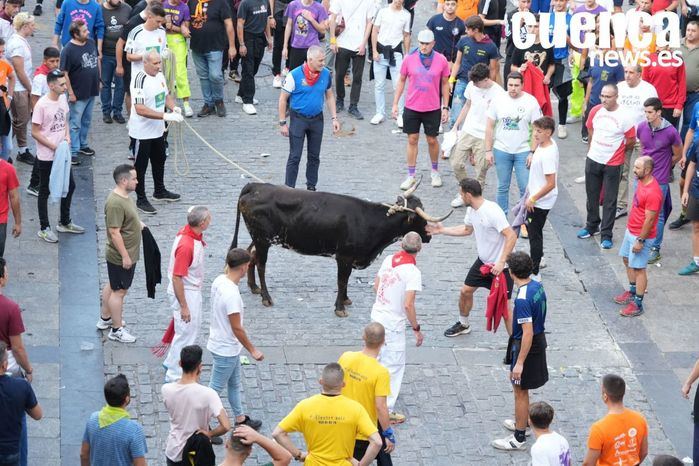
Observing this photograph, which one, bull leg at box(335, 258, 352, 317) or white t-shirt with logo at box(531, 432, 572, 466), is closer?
white t-shirt with logo at box(531, 432, 572, 466)

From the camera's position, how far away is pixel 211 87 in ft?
56.5

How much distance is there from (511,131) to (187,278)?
5.10 meters

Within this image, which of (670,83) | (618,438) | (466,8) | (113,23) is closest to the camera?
(618,438)

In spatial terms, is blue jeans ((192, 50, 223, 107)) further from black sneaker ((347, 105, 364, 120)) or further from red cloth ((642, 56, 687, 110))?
red cloth ((642, 56, 687, 110))

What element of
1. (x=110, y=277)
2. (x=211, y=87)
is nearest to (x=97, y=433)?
(x=110, y=277)

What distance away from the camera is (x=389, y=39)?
672 inches

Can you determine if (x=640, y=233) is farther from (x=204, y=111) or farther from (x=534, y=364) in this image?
(x=204, y=111)

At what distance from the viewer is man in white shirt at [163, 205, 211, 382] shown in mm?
10305

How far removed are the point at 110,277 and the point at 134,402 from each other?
4.72ft

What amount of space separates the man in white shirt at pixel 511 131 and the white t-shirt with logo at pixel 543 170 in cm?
80

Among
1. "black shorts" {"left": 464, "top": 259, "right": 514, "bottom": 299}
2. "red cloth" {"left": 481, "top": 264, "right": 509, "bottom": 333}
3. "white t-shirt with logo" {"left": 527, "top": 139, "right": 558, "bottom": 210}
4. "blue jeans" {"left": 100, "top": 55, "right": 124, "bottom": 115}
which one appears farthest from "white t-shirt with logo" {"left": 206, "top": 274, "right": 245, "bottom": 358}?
"blue jeans" {"left": 100, "top": 55, "right": 124, "bottom": 115}

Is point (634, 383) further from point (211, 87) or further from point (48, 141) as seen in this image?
point (211, 87)

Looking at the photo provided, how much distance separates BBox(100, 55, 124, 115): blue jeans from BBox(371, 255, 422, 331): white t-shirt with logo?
7350 mm

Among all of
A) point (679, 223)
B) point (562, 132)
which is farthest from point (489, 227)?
point (562, 132)
